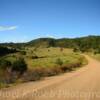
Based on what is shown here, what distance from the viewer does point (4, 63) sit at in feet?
73.0

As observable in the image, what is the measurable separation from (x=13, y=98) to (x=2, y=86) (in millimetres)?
4080

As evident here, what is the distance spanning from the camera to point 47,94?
39.2 feet

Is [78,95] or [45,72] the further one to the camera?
[45,72]

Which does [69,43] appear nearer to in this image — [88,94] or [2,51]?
[2,51]

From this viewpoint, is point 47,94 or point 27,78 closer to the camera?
point 47,94

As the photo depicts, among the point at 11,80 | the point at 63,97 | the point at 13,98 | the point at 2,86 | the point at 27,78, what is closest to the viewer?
the point at 13,98

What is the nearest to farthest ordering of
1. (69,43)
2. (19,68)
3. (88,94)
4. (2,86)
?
(88,94)
(2,86)
(19,68)
(69,43)

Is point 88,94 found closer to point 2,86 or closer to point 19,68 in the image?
point 2,86

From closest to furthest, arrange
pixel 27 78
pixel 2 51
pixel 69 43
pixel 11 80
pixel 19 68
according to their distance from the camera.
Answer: pixel 11 80 → pixel 27 78 → pixel 19 68 → pixel 2 51 → pixel 69 43

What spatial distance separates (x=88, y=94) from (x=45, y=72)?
1008cm

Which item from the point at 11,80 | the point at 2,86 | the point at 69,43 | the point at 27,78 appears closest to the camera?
the point at 2,86

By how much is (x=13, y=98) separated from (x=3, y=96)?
2.66ft

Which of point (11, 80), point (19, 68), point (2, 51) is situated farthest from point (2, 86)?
point (2, 51)

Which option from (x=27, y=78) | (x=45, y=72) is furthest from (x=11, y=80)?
(x=45, y=72)
